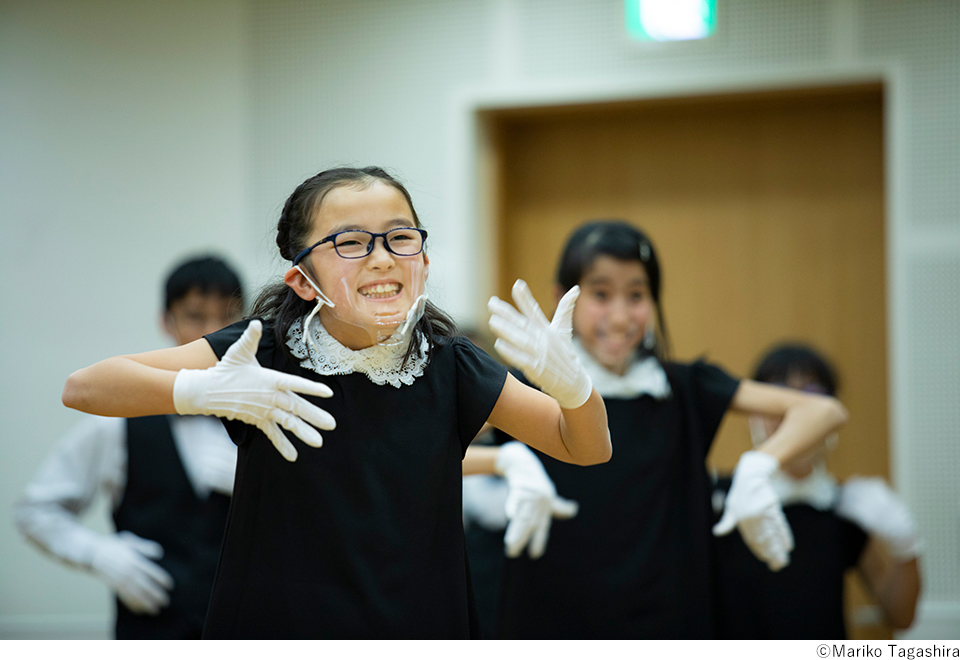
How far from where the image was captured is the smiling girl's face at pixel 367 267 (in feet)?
4.00

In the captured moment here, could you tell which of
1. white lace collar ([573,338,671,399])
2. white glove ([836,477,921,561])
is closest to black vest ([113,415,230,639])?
white lace collar ([573,338,671,399])

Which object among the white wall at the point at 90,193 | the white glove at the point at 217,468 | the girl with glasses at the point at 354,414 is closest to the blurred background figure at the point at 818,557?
the girl with glasses at the point at 354,414

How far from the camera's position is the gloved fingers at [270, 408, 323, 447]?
3.67 ft

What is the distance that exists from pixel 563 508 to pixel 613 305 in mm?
458

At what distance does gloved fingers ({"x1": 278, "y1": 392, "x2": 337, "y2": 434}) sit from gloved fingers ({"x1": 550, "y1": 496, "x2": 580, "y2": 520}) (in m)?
0.79

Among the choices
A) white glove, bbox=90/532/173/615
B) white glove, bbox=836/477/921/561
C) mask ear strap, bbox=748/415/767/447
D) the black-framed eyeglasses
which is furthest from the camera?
mask ear strap, bbox=748/415/767/447

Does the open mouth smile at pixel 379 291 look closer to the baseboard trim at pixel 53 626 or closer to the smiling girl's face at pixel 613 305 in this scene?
the smiling girl's face at pixel 613 305

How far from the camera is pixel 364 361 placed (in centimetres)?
124

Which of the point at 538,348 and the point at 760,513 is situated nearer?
the point at 538,348

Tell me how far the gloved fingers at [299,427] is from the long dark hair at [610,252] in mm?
961

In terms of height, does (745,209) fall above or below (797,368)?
above

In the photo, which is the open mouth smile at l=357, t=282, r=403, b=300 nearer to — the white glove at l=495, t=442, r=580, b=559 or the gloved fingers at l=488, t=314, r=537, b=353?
the gloved fingers at l=488, t=314, r=537, b=353

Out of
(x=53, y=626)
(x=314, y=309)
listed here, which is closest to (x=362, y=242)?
(x=314, y=309)

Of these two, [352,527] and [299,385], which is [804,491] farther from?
[299,385]
